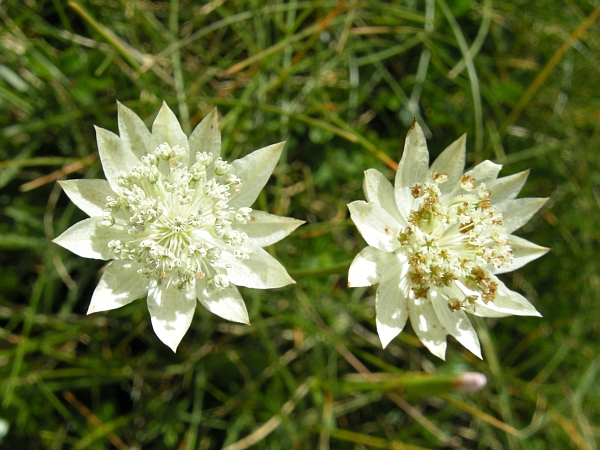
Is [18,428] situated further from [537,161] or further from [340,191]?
[537,161]

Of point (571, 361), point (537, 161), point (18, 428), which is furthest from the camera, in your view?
point (571, 361)

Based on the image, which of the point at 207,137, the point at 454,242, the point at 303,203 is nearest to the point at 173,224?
the point at 207,137

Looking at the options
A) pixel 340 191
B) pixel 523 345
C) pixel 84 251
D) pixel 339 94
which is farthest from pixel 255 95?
pixel 523 345

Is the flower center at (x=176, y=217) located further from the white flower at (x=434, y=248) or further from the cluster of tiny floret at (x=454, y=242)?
the cluster of tiny floret at (x=454, y=242)

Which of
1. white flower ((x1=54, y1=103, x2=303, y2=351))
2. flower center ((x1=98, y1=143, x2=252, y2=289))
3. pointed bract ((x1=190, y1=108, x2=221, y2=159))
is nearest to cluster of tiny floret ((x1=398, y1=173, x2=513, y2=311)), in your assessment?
white flower ((x1=54, y1=103, x2=303, y2=351))

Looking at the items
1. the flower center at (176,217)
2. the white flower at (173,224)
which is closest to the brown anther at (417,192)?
the white flower at (173,224)

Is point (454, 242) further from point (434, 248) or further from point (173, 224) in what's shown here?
point (173, 224)

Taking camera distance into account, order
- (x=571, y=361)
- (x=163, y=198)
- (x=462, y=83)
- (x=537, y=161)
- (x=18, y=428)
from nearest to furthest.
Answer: (x=163, y=198) < (x=18, y=428) < (x=462, y=83) < (x=537, y=161) < (x=571, y=361)
